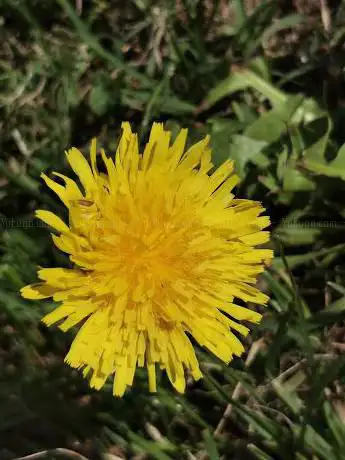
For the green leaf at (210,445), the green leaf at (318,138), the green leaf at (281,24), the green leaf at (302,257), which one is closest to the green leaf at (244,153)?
the green leaf at (318,138)

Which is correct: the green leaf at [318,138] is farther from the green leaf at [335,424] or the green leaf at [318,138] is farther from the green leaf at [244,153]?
the green leaf at [335,424]

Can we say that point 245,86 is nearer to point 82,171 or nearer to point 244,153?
point 244,153

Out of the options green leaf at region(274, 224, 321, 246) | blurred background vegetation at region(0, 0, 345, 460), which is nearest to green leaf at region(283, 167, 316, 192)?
blurred background vegetation at region(0, 0, 345, 460)

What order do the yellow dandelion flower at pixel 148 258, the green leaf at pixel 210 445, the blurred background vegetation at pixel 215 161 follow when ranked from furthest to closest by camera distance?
1. the blurred background vegetation at pixel 215 161
2. the green leaf at pixel 210 445
3. the yellow dandelion flower at pixel 148 258

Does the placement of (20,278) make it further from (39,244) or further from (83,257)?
(83,257)

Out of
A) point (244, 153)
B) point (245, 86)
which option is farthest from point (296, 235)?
point (245, 86)

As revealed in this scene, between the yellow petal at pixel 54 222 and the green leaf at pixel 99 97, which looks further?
the green leaf at pixel 99 97

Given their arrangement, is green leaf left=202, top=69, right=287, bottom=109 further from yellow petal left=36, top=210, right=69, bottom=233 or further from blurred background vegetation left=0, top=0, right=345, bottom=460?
yellow petal left=36, top=210, right=69, bottom=233

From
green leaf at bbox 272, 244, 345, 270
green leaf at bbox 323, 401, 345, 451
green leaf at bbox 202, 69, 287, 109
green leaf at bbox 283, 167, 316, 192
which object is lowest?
green leaf at bbox 323, 401, 345, 451
